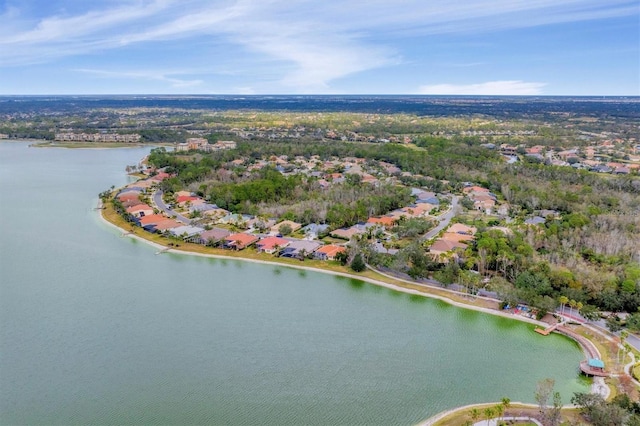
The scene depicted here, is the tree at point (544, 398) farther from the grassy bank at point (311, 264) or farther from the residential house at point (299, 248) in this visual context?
the residential house at point (299, 248)

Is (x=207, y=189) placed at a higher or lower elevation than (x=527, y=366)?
higher

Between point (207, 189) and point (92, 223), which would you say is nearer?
point (92, 223)

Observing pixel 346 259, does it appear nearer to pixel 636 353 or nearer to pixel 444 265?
pixel 444 265

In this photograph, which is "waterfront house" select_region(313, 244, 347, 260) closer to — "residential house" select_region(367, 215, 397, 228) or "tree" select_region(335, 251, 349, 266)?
"tree" select_region(335, 251, 349, 266)

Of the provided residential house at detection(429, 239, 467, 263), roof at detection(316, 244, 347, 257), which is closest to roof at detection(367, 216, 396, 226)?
residential house at detection(429, 239, 467, 263)

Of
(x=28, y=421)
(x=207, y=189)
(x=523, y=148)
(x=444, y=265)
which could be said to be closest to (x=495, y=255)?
(x=444, y=265)

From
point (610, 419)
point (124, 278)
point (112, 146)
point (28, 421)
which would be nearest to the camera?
point (610, 419)

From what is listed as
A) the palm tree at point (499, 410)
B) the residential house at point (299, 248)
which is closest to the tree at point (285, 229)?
the residential house at point (299, 248)
